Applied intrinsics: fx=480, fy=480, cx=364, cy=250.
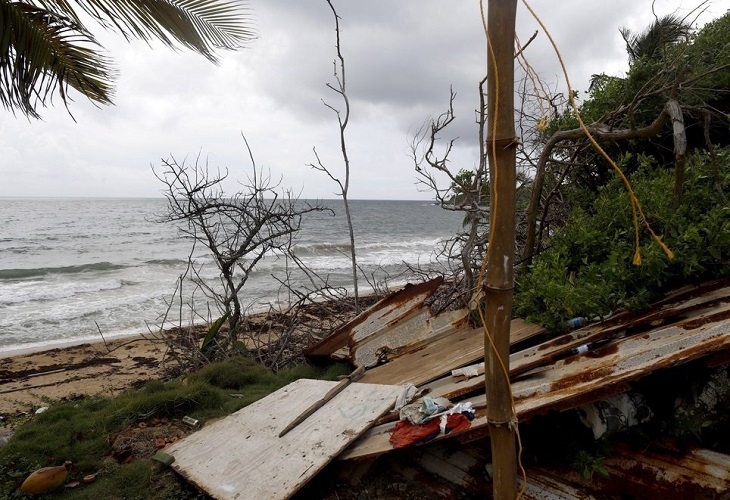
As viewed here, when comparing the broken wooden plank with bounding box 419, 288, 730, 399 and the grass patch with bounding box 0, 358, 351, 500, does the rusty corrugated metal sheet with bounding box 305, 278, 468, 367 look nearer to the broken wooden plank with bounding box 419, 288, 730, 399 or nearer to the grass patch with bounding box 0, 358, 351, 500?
the grass patch with bounding box 0, 358, 351, 500

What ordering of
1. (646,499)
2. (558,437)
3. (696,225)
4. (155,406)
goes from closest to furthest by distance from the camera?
(646,499) → (558,437) → (696,225) → (155,406)

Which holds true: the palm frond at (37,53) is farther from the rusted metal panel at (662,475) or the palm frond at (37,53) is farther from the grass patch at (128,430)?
the rusted metal panel at (662,475)

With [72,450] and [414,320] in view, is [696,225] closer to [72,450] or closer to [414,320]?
[414,320]

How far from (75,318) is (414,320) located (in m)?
10.0

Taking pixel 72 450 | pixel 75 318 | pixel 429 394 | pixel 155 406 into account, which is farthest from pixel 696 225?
pixel 75 318

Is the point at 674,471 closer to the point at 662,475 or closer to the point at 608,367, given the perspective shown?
the point at 662,475

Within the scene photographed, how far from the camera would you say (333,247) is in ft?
85.9

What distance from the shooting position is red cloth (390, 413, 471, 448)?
8.40ft

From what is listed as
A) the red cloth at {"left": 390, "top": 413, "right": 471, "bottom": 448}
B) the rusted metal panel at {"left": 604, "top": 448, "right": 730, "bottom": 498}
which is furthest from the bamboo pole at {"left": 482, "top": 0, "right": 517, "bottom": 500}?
the rusted metal panel at {"left": 604, "top": 448, "right": 730, "bottom": 498}

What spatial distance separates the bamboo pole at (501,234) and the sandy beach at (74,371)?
5498mm

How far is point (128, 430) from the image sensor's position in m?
3.72

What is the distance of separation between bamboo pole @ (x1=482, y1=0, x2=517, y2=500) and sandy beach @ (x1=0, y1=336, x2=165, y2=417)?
216 inches

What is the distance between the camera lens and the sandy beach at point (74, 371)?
6.64 metres

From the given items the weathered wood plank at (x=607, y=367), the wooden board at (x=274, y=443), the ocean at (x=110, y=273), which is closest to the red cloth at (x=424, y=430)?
the weathered wood plank at (x=607, y=367)
